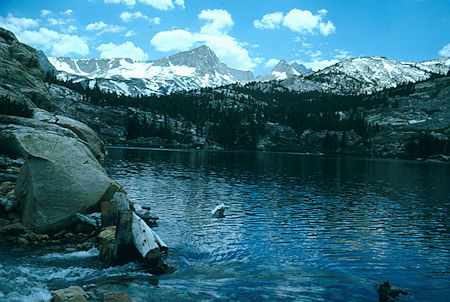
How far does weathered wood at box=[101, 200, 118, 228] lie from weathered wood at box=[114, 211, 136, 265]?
5106mm

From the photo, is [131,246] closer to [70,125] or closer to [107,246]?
[107,246]

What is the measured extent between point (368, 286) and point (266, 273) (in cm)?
605

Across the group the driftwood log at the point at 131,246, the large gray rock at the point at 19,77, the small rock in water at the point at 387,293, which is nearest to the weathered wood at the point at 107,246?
the driftwood log at the point at 131,246

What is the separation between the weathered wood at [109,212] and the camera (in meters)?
24.3

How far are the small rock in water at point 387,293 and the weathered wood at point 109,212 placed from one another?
61.7ft

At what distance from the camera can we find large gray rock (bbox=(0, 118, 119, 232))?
75.6 ft

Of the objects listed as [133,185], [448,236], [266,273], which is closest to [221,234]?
[266,273]

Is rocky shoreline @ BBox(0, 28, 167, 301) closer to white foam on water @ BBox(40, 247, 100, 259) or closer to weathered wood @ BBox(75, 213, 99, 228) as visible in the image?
weathered wood @ BBox(75, 213, 99, 228)

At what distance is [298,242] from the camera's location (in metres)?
27.2

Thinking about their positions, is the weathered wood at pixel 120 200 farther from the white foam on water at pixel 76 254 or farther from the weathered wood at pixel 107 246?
the white foam on water at pixel 76 254

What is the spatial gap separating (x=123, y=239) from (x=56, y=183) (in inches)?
333

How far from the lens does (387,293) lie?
55.7 ft

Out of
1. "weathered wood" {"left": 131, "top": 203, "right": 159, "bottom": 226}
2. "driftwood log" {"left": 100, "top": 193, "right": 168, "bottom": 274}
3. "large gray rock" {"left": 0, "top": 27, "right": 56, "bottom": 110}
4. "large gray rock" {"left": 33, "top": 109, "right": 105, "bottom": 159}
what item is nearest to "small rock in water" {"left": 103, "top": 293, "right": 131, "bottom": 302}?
"driftwood log" {"left": 100, "top": 193, "right": 168, "bottom": 274}

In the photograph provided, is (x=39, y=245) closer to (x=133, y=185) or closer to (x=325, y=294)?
(x=325, y=294)
